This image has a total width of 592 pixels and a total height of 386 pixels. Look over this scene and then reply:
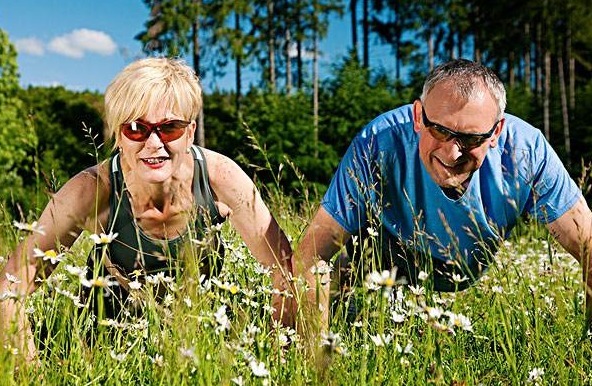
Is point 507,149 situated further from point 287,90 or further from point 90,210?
point 287,90

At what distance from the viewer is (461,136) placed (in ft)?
9.45

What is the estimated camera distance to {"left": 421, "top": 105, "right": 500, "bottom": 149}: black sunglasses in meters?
2.88

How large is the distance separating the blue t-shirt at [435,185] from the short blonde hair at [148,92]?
0.74m

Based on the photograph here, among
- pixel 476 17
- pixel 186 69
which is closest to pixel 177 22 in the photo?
pixel 476 17

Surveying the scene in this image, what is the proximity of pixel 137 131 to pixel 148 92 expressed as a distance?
17 cm

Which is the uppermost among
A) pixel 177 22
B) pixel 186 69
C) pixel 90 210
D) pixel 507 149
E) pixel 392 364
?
pixel 177 22

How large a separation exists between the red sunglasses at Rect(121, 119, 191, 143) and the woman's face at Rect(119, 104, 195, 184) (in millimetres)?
11

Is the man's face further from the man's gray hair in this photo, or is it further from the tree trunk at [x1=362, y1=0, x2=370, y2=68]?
the tree trunk at [x1=362, y1=0, x2=370, y2=68]

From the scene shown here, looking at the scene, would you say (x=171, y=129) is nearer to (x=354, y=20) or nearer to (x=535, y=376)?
(x=535, y=376)

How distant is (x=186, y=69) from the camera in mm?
3264

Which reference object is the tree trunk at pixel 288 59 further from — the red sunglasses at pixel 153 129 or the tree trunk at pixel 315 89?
the red sunglasses at pixel 153 129

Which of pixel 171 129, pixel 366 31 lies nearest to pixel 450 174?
pixel 171 129

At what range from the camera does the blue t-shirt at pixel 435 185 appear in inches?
122

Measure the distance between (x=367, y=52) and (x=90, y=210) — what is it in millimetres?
27761
